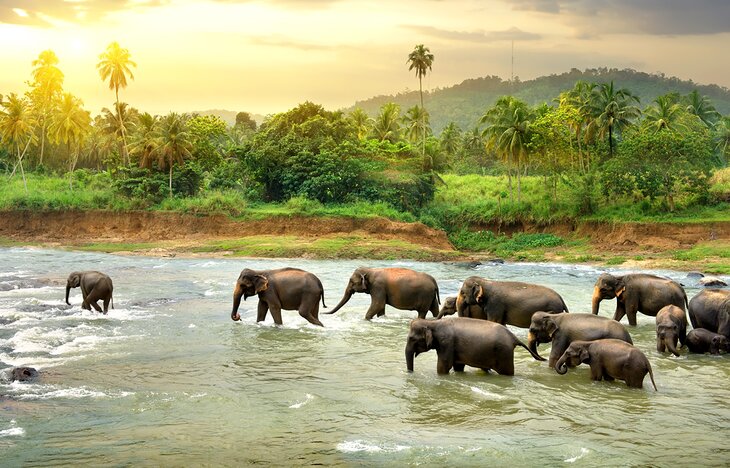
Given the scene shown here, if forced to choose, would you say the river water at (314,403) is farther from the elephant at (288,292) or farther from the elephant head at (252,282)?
the elephant head at (252,282)

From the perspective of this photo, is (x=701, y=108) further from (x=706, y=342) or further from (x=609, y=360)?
(x=609, y=360)

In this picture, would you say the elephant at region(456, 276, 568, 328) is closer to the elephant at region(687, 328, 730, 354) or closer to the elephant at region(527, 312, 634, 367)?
the elephant at region(527, 312, 634, 367)

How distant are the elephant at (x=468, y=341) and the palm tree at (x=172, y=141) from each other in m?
43.3

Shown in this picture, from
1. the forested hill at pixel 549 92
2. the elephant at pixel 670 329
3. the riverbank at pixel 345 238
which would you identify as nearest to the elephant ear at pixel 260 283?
the elephant at pixel 670 329

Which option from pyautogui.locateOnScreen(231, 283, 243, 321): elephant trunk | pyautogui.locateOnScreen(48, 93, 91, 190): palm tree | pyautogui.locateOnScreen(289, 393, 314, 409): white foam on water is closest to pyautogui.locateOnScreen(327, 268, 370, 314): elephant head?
pyautogui.locateOnScreen(231, 283, 243, 321): elephant trunk

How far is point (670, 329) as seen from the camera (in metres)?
→ 14.8

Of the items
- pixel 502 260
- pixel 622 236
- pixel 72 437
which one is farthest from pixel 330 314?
pixel 622 236

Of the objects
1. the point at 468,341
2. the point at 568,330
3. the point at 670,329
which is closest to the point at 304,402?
the point at 468,341

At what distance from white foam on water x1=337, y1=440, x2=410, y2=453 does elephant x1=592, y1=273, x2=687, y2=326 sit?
9207 millimetres

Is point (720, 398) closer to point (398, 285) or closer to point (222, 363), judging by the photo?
point (398, 285)

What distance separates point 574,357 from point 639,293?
5.96 metres

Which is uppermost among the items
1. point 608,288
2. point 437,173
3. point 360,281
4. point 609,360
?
point 437,173

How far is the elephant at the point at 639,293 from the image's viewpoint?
1728 cm

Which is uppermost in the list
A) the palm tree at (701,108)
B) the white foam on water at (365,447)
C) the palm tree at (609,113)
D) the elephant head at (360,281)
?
the palm tree at (701,108)
